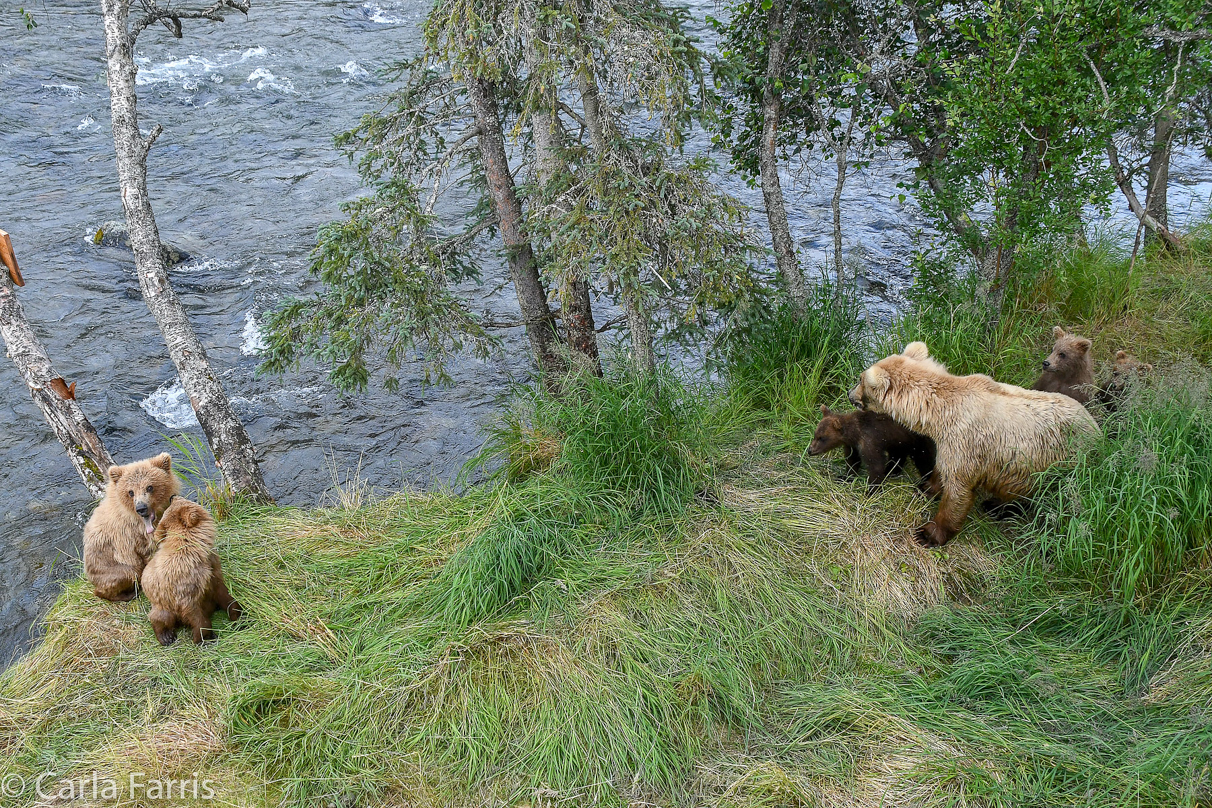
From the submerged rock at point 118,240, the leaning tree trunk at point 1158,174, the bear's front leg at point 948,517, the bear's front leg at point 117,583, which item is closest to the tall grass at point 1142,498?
the bear's front leg at point 948,517

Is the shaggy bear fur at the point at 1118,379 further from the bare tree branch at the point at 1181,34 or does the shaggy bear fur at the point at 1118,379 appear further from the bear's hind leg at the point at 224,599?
the bear's hind leg at the point at 224,599

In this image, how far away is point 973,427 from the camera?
15.3 feet

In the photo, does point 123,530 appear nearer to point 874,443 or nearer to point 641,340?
point 641,340

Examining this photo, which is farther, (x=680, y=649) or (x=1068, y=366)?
(x=1068, y=366)

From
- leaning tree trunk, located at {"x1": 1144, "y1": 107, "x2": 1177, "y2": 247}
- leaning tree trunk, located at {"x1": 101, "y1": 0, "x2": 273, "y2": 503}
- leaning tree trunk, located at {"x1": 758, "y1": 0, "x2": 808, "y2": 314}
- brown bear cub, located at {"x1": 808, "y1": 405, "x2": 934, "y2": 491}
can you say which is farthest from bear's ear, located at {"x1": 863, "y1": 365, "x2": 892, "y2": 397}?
leaning tree trunk, located at {"x1": 101, "y1": 0, "x2": 273, "y2": 503}

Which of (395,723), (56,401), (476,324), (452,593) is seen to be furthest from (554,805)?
(56,401)

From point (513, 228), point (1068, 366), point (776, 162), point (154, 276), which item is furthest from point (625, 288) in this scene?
point (154, 276)

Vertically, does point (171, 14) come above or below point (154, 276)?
above

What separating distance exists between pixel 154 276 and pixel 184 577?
102 inches

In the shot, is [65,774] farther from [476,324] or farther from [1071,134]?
[1071,134]

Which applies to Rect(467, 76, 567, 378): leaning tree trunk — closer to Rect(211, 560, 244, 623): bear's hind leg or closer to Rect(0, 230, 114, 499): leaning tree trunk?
Rect(211, 560, 244, 623): bear's hind leg

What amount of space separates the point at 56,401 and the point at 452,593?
3275 mm

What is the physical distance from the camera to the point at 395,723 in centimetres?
403

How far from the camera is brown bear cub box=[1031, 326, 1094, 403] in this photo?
5.29m
